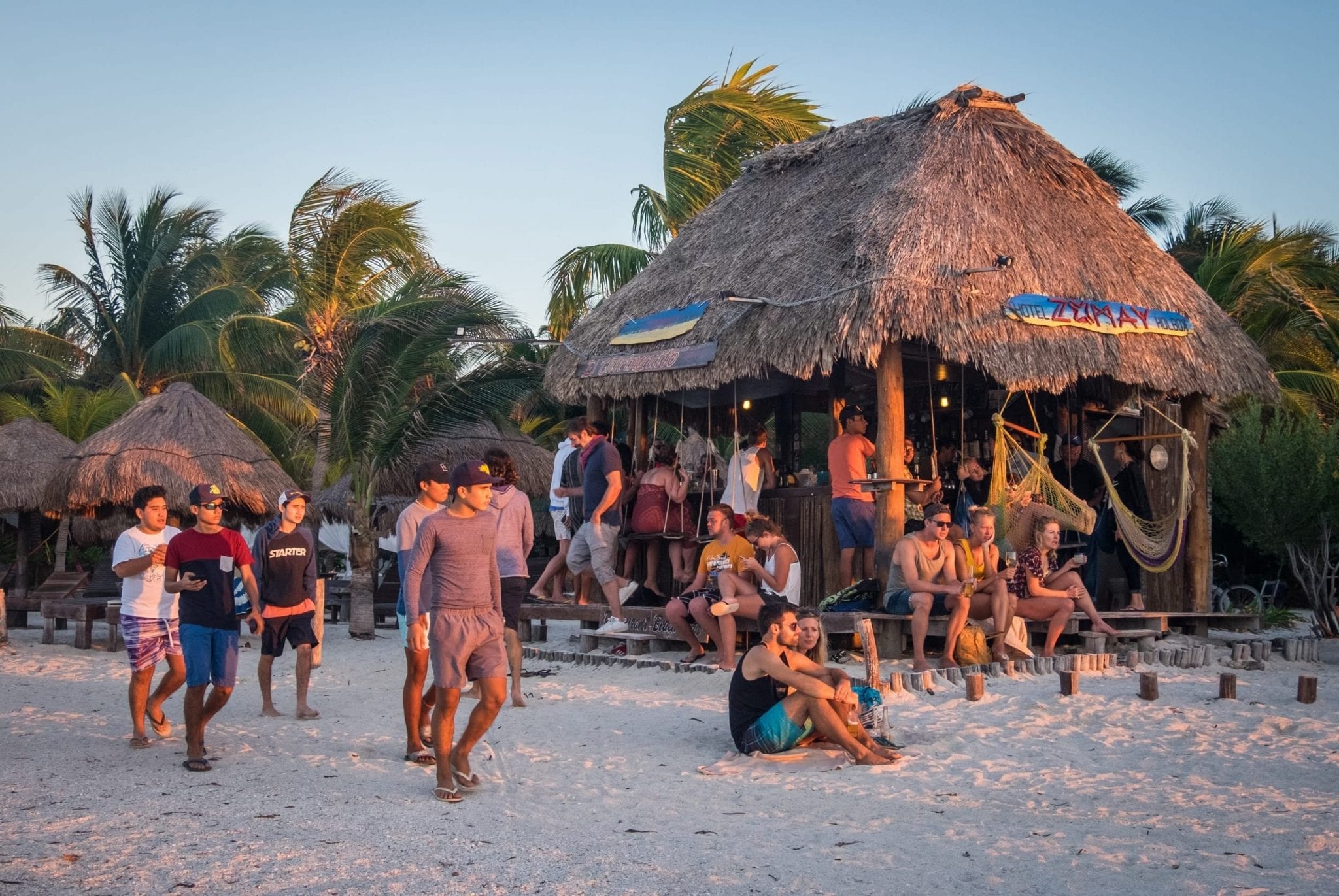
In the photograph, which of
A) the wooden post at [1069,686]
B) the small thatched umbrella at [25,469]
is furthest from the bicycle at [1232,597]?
the small thatched umbrella at [25,469]

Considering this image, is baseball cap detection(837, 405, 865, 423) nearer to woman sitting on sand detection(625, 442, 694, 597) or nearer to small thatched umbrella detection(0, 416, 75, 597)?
woman sitting on sand detection(625, 442, 694, 597)

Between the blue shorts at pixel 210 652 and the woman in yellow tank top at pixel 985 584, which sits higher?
the woman in yellow tank top at pixel 985 584

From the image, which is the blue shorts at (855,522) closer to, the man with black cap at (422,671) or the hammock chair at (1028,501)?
the hammock chair at (1028,501)

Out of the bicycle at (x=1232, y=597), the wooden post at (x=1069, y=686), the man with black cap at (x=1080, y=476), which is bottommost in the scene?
the wooden post at (x=1069, y=686)

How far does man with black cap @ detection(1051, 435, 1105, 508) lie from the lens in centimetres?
1190

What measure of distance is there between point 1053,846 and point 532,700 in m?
4.82

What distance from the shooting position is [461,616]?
5.81 meters

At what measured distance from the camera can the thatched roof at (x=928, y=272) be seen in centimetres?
1011

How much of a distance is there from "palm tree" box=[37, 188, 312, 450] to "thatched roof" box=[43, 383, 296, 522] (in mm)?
6993

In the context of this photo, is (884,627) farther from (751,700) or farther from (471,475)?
(471,475)

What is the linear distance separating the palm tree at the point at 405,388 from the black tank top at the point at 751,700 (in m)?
7.65

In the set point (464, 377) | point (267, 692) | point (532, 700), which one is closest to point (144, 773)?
point (267, 692)

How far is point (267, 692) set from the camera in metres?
8.32

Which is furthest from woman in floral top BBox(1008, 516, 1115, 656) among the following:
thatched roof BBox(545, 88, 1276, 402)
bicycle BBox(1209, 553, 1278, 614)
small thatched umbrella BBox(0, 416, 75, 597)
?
small thatched umbrella BBox(0, 416, 75, 597)
